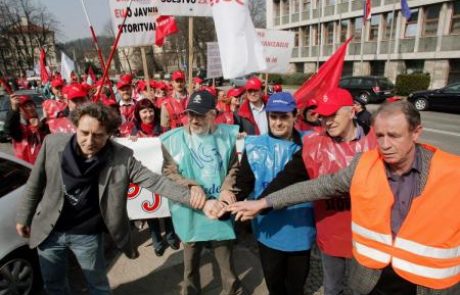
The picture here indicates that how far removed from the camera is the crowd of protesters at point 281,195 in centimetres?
169

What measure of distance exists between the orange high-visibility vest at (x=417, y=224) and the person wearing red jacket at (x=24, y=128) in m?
3.99

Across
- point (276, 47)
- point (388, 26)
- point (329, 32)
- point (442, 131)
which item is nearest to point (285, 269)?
point (276, 47)

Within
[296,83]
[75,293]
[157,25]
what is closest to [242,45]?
[157,25]

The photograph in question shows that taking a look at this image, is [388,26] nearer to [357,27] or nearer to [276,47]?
[357,27]

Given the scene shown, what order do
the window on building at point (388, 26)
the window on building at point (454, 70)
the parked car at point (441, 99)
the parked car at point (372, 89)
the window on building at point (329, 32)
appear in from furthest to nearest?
the window on building at point (329, 32) < the window on building at point (388, 26) < the window on building at point (454, 70) < the parked car at point (372, 89) < the parked car at point (441, 99)

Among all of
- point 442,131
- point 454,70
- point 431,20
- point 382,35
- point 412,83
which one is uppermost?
point 431,20

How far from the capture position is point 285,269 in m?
2.55

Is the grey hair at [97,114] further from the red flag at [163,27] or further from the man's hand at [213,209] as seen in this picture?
the red flag at [163,27]

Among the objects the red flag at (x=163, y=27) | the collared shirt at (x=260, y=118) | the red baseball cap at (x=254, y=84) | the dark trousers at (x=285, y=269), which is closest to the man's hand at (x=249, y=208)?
the dark trousers at (x=285, y=269)

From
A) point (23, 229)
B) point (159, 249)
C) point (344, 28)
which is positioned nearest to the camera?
point (23, 229)

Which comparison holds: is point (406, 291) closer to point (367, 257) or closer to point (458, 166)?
point (367, 257)

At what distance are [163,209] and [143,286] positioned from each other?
0.98 meters

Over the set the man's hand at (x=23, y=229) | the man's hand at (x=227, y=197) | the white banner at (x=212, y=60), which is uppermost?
the white banner at (x=212, y=60)

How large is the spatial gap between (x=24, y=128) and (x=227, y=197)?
123 inches
